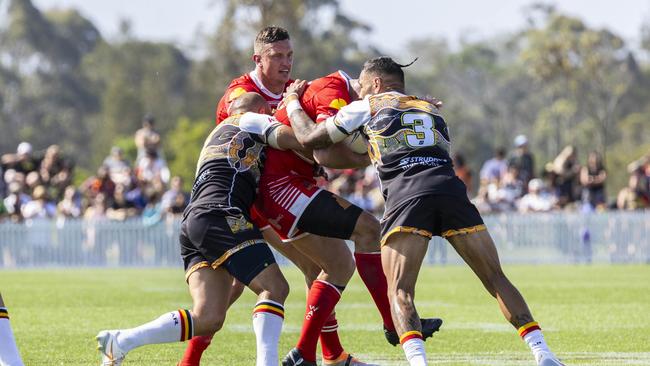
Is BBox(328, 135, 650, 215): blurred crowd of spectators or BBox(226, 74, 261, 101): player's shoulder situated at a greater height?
BBox(328, 135, 650, 215): blurred crowd of spectators

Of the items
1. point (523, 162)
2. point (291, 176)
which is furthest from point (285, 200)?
point (523, 162)

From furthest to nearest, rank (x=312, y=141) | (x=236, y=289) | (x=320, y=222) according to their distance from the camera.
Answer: (x=236, y=289) < (x=320, y=222) < (x=312, y=141)

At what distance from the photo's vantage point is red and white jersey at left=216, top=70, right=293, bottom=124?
1059 centimetres

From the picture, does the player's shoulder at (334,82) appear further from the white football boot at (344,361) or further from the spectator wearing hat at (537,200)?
the spectator wearing hat at (537,200)

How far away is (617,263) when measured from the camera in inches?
1120

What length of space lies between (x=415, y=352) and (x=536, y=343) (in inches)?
34.3

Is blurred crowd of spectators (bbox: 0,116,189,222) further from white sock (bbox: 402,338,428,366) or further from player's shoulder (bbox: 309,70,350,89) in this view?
white sock (bbox: 402,338,428,366)

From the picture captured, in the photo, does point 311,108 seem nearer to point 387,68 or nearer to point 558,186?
point 387,68

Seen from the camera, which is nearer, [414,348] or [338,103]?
[414,348]

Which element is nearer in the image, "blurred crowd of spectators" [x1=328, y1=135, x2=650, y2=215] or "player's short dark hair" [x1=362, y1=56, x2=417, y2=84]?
"player's short dark hair" [x1=362, y1=56, x2=417, y2=84]

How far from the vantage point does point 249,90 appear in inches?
420

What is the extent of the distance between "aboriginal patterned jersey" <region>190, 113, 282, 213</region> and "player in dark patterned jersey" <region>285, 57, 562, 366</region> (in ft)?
1.83

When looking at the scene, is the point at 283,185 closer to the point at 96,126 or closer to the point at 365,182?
the point at 365,182

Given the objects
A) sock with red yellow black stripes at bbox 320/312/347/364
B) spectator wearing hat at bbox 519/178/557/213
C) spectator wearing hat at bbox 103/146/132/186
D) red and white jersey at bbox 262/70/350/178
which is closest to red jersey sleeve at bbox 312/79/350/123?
red and white jersey at bbox 262/70/350/178
